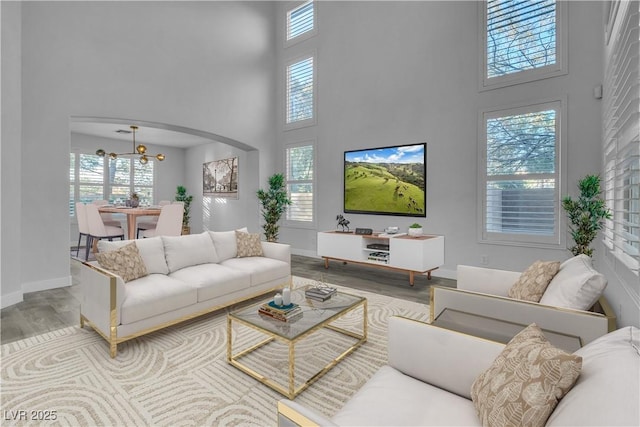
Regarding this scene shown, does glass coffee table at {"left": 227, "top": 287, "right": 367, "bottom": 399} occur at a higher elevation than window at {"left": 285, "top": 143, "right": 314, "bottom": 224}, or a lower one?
lower

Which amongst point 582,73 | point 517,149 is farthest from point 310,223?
point 582,73

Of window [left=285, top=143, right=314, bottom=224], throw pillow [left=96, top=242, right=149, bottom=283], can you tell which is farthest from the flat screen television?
throw pillow [left=96, top=242, right=149, bottom=283]

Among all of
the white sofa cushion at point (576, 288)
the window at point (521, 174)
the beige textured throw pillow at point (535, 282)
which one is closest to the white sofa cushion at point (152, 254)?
the beige textured throw pillow at point (535, 282)

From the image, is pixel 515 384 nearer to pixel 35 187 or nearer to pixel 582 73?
pixel 582 73

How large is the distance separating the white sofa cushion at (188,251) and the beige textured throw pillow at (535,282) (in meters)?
2.93

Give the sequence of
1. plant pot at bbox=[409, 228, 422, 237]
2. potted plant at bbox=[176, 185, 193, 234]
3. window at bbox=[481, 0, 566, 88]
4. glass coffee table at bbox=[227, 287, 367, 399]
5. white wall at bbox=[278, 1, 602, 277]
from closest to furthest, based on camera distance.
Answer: glass coffee table at bbox=[227, 287, 367, 399] → white wall at bbox=[278, 1, 602, 277] → window at bbox=[481, 0, 566, 88] → plant pot at bbox=[409, 228, 422, 237] → potted plant at bbox=[176, 185, 193, 234]

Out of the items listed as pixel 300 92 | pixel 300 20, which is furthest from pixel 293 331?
A: pixel 300 20

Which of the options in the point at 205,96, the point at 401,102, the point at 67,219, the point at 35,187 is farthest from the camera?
the point at 205,96

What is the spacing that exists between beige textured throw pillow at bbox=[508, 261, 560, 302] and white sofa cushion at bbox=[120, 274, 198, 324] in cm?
254

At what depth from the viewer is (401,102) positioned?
5.01m

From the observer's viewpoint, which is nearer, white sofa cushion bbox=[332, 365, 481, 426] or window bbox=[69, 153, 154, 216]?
white sofa cushion bbox=[332, 365, 481, 426]

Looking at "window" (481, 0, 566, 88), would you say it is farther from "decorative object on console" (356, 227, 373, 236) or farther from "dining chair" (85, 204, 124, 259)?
"dining chair" (85, 204, 124, 259)

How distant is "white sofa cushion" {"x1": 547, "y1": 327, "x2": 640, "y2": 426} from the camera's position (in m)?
0.66

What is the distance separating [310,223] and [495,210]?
10.6 feet
